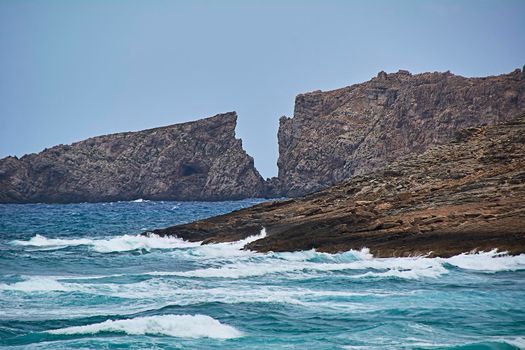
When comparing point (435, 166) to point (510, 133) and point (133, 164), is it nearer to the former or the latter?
point (510, 133)

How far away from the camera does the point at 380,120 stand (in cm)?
18400

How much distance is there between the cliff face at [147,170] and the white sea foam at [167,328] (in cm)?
16100

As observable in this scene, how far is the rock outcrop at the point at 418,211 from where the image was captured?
1697 inches

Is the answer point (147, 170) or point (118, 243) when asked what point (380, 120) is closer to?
point (147, 170)

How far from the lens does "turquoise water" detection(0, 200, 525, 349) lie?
2552cm

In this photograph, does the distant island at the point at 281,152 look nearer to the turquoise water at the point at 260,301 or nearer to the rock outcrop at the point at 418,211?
the rock outcrop at the point at 418,211

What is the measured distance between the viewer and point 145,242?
199 ft

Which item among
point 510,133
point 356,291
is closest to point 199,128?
point 510,133

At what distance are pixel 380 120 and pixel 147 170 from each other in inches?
1881

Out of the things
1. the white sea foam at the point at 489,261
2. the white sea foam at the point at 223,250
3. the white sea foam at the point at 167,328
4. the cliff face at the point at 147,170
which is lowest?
the white sea foam at the point at 167,328

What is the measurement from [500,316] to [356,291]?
7.41 m

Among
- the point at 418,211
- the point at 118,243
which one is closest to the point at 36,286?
the point at 418,211

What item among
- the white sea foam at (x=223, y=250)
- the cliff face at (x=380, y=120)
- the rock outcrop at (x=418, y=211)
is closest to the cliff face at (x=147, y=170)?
the cliff face at (x=380, y=120)

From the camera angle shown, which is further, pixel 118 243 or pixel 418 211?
pixel 118 243
